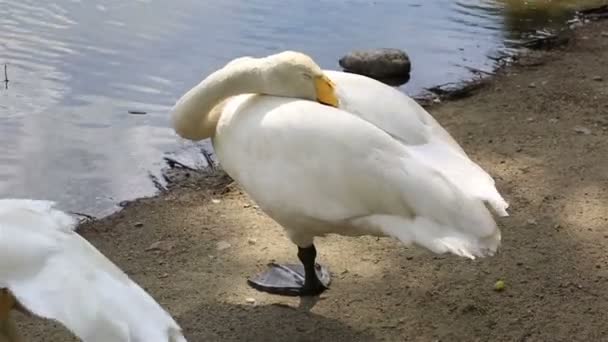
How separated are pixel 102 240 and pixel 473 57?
13.1 ft

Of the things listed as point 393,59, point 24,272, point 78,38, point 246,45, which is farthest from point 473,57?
point 24,272

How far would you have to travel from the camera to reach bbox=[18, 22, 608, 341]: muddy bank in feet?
12.3

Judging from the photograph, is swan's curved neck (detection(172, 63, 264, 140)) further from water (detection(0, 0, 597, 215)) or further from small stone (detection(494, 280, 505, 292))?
small stone (detection(494, 280, 505, 292))

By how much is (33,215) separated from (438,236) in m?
1.46

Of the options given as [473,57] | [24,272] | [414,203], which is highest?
[24,272]

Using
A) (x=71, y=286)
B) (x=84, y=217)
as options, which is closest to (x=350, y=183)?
(x=71, y=286)

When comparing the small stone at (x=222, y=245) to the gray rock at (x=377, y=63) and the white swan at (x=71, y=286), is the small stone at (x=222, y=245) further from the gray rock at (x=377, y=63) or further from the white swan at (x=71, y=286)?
the gray rock at (x=377, y=63)

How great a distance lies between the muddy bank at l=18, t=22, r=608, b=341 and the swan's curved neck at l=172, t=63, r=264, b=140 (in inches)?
25.0

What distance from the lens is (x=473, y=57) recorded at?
Result: 7.53m

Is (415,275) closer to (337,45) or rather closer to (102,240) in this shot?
(102,240)

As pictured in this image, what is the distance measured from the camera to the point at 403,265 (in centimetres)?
420

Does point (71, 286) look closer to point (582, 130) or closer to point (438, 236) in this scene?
point (438, 236)

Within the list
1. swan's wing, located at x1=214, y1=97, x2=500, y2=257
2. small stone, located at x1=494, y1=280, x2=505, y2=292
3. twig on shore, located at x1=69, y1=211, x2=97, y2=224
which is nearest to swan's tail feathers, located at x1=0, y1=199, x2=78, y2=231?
swan's wing, located at x1=214, y1=97, x2=500, y2=257

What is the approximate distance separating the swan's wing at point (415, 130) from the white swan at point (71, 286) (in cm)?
161
